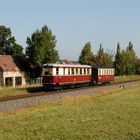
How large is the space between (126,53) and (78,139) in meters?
91.4

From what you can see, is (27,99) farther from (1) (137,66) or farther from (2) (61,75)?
(1) (137,66)

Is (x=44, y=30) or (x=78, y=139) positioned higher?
Result: (x=44, y=30)

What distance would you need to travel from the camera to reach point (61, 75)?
141 ft

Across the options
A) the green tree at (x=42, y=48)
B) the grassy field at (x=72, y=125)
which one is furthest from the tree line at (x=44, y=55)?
the grassy field at (x=72, y=125)

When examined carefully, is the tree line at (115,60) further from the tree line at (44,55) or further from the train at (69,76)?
the train at (69,76)

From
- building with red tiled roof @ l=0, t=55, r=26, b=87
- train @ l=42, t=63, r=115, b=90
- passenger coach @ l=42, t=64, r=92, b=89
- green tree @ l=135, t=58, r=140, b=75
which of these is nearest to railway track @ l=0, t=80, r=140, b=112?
passenger coach @ l=42, t=64, r=92, b=89

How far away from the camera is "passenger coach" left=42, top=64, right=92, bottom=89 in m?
41.8

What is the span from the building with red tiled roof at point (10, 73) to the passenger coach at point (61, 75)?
14.6 meters

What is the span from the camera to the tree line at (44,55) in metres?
63.1

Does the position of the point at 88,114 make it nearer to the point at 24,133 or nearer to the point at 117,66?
the point at 24,133

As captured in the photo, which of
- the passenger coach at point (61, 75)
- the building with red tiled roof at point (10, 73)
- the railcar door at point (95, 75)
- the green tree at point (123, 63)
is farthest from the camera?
the green tree at point (123, 63)

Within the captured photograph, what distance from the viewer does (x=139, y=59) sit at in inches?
4688

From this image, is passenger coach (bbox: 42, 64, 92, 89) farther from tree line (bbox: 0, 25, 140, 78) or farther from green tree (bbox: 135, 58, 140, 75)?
green tree (bbox: 135, 58, 140, 75)

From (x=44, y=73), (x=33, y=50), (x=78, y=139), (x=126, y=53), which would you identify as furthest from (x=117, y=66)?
(x=78, y=139)
